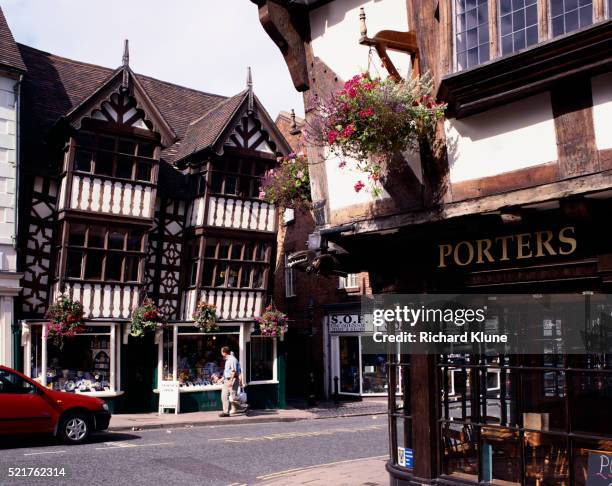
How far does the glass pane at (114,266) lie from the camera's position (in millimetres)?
21688

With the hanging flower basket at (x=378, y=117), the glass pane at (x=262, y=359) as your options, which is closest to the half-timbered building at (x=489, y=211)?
the hanging flower basket at (x=378, y=117)

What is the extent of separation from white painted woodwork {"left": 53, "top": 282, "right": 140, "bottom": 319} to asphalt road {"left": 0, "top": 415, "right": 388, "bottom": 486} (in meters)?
4.61

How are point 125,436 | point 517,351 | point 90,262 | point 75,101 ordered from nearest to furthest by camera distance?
point 517,351, point 125,436, point 90,262, point 75,101

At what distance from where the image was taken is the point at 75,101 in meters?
23.5

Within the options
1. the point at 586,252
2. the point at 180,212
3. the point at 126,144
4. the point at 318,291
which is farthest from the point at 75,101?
the point at 586,252

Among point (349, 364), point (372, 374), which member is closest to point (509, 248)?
point (372, 374)

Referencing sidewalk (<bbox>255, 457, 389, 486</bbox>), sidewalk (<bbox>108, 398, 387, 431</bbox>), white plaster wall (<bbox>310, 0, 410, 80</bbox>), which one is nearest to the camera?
white plaster wall (<bbox>310, 0, 410, 80</bbox>)

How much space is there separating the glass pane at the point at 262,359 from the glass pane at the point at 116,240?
5458 millimetres

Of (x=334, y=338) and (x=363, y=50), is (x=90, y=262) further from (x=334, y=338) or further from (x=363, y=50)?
(x=363, y=50)

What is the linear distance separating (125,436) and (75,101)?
38.2 feet

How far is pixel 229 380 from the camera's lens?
21.0 meters

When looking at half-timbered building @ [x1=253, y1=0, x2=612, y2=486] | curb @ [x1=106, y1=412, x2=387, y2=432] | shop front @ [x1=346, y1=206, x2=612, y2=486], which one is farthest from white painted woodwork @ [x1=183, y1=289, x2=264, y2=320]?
shop front @ [x1=346, y1=206, x2=612, y2=486]

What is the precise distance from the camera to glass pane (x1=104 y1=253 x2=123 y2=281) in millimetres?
21688

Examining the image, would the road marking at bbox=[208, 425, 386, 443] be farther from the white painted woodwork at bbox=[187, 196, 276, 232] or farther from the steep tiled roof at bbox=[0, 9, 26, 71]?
the steep tiled roof at bbox=[0, 9, 26, 71]
